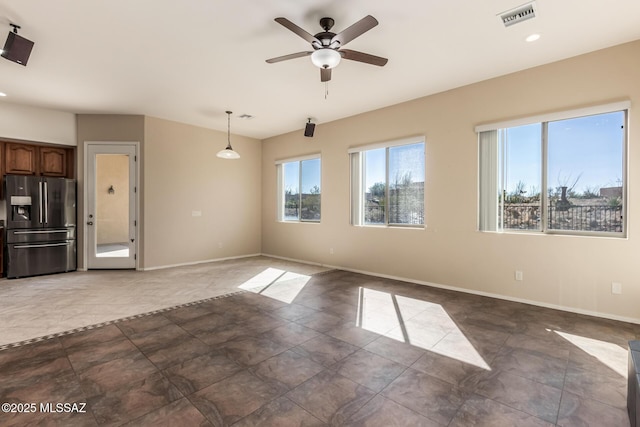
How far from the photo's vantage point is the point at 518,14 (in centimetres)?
288

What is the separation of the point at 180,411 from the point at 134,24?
354cm

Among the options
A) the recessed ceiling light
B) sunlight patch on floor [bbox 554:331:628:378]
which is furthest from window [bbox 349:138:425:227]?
sunlight patch on floor [bbox 554:331:628:378]

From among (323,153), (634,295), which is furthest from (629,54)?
(323,153)

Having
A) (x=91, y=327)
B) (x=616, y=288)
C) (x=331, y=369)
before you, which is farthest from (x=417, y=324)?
(x=91, y=327)

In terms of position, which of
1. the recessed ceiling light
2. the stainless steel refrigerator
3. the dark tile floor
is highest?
the recessed ceiling light

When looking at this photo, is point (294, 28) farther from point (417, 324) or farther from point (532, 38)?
point (417, 324)

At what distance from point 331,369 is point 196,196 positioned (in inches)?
219

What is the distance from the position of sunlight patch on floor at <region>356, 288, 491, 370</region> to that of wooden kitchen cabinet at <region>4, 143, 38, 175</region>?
6.61 m

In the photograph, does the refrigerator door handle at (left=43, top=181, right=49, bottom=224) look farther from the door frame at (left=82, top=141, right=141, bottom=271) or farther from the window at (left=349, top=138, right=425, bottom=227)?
the window at (left=349, top=138, right=425, bottom=227)

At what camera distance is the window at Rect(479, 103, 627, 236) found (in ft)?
11.7

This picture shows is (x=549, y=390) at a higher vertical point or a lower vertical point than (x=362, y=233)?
lower

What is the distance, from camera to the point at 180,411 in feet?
6.27

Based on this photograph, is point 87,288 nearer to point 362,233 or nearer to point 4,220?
point 4,220

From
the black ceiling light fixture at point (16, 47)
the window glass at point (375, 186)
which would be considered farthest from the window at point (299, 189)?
the black ceiling light fixture at point (16, 47)
